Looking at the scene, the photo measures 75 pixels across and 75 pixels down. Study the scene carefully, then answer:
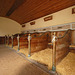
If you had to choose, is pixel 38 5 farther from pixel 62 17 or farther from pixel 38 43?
pixel 38 43

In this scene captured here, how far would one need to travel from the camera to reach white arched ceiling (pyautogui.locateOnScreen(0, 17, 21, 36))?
268 inches

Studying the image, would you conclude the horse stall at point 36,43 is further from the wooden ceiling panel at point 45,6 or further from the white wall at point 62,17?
the wooden ceiling panel at point 45,6

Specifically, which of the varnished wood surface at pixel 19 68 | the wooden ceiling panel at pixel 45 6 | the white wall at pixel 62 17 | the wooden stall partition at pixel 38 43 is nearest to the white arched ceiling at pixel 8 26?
the wooden ceiling panel at pixel 45 6

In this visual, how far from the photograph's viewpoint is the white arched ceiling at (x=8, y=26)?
22.3ft

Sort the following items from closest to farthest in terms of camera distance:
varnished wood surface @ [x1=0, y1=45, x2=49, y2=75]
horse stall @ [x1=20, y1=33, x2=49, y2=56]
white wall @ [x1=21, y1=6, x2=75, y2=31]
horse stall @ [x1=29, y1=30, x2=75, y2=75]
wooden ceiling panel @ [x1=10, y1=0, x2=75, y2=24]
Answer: varnished wood surface @ [x1=0, y1=45, x2=49, y2=75], horse stall @ [x1=29, y1=30, x2=75, y2=75], horse stall @ [x1=20, y1=33, x2=49, y2=56], wooden ceiling panel @ [x1=10, y1=0, x2=75, y2=24], white wall @ [x1=21, y1=6, x2=75, y2=31]

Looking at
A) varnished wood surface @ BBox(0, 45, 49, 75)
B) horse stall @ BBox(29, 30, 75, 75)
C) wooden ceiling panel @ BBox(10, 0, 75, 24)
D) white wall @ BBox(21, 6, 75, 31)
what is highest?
wooden ceiling panel @ BBox(10, 0, 75, 24)

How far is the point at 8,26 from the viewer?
721 centimetres

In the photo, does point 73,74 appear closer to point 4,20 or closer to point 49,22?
point 49,22

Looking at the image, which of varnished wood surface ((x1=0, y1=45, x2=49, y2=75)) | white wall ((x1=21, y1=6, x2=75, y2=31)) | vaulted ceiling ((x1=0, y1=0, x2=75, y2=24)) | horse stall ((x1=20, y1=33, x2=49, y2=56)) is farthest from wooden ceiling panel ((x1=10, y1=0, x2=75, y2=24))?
A: varnished wood surface ((x1=0, y1=45, x2=49, y2=75))

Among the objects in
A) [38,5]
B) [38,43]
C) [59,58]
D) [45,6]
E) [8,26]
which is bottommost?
[59,58]

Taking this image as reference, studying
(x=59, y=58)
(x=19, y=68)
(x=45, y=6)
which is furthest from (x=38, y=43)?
(x=45, y=6)

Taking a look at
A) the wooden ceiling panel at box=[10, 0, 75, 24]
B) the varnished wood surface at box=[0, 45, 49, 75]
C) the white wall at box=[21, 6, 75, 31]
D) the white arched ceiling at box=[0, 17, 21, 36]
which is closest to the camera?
the varnished wood surface at box=[0, 45, 49, 75]

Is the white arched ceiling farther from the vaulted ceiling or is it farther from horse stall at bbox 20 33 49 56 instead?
horse stall at bbox 20 33 49 56

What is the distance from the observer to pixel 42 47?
2.89 m
